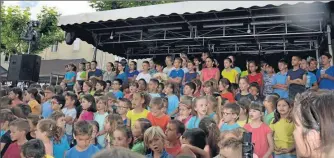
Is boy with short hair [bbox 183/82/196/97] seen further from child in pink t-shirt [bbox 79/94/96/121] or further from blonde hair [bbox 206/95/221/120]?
child in pink t-shirt [bbox 79/94/96/121]

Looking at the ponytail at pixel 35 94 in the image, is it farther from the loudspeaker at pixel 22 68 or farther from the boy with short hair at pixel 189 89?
the boy with short hair at pixel 189 89

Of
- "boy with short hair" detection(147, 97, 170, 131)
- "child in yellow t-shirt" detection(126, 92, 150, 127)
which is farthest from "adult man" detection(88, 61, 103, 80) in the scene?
"boy with short hair" detection(147, 97, 170, 131)

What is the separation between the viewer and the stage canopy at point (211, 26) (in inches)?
320

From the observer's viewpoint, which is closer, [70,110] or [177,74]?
[70,110]

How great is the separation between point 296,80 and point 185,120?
3.18 meters

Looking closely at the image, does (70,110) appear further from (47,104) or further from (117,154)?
(117,154)

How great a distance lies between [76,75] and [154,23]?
297 centimetres

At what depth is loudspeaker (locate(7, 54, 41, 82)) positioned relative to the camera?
989 centimetres

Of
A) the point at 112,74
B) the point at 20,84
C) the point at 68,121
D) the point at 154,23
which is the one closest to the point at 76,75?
the point at 112,74

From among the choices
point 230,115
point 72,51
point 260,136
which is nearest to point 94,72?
point 230,115

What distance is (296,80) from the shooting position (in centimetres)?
730

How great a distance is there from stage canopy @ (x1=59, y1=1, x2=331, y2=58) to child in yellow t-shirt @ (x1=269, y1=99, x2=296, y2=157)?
10.6ft

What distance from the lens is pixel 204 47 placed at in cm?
1268

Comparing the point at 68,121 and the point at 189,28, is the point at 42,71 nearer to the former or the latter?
the point at 189,28
